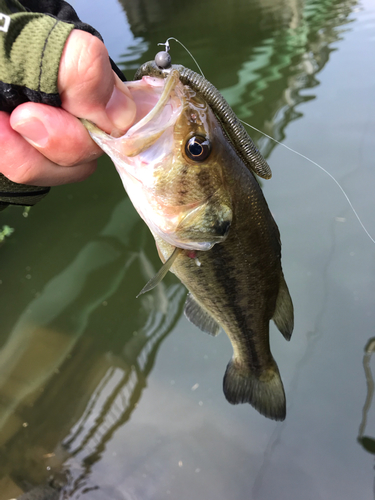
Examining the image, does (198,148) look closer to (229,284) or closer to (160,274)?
(160,274)

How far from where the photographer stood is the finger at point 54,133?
33.1 inches

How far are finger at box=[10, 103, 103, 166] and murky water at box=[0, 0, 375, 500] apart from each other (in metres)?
2.04

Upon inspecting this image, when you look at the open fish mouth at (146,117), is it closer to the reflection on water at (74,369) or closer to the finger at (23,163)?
the finger at (23,163)

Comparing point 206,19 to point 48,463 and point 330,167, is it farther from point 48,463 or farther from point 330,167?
point 48,463

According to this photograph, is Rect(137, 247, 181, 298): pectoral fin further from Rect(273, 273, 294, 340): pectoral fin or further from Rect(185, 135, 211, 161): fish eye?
Rect(273, 273, 294, 340): pectoral fin

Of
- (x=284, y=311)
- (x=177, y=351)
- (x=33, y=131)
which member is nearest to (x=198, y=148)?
(x=33, y=131)

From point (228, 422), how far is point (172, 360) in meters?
0.61

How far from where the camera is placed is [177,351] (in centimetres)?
267

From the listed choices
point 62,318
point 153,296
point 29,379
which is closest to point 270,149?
point 153,296

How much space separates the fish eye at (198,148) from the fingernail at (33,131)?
0.42 metres

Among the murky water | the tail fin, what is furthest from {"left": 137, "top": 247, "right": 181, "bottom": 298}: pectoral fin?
the murky water

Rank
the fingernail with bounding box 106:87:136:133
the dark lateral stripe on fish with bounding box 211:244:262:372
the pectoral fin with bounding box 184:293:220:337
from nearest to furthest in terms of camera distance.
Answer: the fingernail with bounding box 106:87:136:133
the dark lateral stripe on fish with bounding box 211:244:262:372
the pectoral fin with bounding box 184:293:220:337

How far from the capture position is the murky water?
7.22 feet

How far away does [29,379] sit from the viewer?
261 cm
